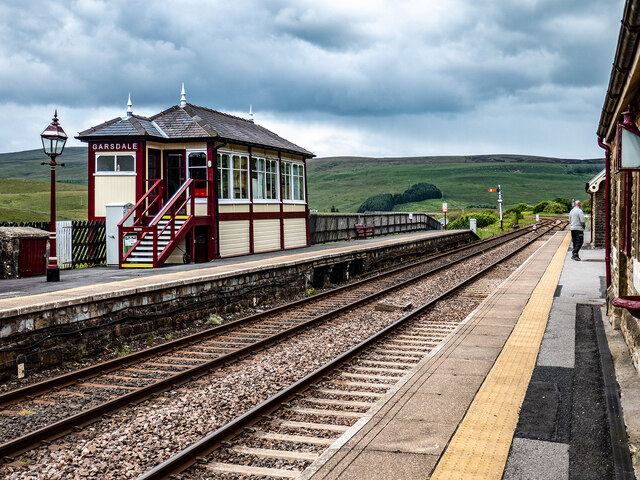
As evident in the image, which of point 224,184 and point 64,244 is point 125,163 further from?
point 64,244

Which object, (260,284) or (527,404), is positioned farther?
(260,284)

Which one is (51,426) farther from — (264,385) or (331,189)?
(331,189)

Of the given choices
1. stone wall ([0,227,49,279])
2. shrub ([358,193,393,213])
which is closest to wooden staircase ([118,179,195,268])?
stone wall ([0,227,49,279])

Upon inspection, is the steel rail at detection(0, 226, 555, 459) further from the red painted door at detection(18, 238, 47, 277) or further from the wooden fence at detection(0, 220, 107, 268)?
the wooden fence at detection(0, 220, 107, 268)

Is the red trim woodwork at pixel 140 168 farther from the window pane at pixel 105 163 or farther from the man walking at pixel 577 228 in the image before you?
the man walking at pixel 577 228

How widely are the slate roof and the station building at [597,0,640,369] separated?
12165mm

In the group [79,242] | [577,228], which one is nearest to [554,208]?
[577,228]

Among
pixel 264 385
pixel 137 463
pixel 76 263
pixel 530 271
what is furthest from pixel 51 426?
pixel 530 271

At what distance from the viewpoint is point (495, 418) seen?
5.55m

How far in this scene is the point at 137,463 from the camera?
505 centimetres

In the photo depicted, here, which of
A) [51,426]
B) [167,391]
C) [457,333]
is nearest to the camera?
[51,426]

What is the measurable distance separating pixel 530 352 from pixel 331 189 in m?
173

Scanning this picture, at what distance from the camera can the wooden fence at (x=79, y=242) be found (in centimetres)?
1606

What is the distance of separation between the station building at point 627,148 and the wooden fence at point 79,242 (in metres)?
12.9
